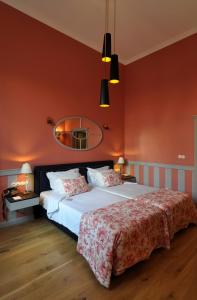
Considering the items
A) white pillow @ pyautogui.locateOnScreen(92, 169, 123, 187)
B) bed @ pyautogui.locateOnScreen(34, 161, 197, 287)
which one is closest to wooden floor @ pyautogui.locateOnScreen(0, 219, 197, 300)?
bed @ pyautogui.locateOnScreen(34, 161, 197, 287)

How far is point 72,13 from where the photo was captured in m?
3.39

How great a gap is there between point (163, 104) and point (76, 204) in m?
3.18

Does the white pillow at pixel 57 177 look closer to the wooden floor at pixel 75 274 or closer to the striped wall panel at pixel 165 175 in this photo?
the wooden floor at pixel 75 274

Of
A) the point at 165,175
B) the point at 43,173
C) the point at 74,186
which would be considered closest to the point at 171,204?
the point at 74,186

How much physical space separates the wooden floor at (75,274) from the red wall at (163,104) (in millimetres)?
2153

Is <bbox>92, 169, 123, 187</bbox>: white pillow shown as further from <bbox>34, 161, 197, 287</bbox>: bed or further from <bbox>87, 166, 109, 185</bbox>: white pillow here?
<bbox>34, 161, 197, 287</bbox>: bed

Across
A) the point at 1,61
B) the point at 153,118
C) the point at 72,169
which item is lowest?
the point at 72,169

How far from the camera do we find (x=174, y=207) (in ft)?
8.84

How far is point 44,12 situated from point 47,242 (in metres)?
3.98

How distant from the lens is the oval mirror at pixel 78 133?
3861mm

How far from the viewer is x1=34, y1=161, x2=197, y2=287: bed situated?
1.89 metres

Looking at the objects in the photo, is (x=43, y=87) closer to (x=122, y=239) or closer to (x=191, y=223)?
(x=122, y=239)

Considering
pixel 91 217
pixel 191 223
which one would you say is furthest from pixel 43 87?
pixel 191 223

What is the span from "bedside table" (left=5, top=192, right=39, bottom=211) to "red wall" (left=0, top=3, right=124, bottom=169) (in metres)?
0.60
